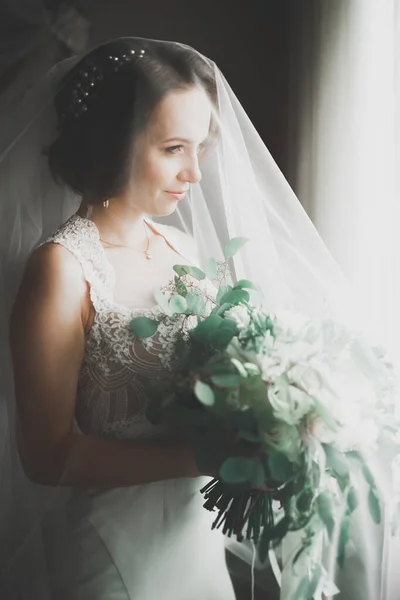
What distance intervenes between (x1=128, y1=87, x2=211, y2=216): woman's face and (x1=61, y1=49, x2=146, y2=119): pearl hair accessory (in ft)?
0.27

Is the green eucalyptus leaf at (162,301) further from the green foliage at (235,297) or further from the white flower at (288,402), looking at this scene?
the white flower at (288,402)

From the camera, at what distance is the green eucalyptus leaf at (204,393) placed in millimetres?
756

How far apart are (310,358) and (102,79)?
0.48 m

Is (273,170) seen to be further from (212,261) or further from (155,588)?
(155,588)

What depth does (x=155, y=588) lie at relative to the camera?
88cm

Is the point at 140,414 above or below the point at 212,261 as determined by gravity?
below

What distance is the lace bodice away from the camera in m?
0.87

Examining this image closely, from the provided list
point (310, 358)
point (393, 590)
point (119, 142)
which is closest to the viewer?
point (310, 358)

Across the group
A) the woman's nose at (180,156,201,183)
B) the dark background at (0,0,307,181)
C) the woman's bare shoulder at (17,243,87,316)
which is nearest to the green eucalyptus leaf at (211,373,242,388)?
the woman's bare shoulder at (17,243,87,316)

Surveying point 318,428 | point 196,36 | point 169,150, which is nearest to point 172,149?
point 169,150

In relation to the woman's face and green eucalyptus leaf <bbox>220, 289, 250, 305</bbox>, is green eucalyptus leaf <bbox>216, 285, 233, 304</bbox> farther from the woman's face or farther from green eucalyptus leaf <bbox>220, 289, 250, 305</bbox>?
the woman's face

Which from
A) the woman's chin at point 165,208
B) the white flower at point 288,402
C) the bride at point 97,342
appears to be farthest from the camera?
the woman's chin at point 165,208

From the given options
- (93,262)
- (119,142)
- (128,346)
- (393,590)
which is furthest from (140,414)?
(393,590)

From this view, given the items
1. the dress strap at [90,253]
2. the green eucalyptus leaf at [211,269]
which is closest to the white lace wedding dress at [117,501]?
the dress strap at [90,253]
